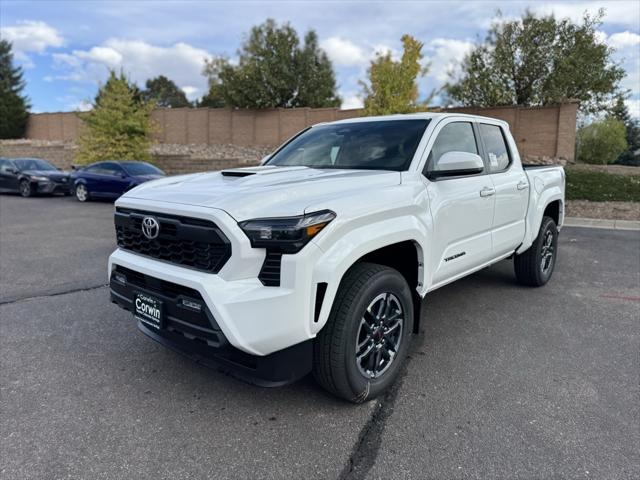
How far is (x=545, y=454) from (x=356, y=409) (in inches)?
42.5

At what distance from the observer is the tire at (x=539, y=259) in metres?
5.41

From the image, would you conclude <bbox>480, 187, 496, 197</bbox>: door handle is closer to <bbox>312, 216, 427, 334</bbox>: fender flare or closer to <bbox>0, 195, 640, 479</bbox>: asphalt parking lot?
<bbox>312, 216, 427, 334</bbox>: fender flare

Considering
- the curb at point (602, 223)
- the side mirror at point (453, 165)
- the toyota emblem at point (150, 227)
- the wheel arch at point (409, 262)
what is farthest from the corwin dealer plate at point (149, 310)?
the curb at point (602, 223)

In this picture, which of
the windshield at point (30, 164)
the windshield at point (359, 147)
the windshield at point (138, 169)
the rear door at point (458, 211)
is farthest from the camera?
the windshield at point (30, 164)

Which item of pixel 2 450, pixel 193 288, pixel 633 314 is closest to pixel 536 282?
pixel 633 314

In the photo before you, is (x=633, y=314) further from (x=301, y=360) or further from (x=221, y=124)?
(x=221, y=124)

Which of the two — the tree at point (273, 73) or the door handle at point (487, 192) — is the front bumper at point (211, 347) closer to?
the door handle at point (487, 192)

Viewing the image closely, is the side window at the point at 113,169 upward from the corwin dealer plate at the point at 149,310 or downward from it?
upward

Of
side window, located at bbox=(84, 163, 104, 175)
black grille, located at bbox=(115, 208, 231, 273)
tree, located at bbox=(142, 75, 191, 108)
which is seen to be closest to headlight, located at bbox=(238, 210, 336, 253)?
black grille, located at bbox=(115, 208, 231, 273)

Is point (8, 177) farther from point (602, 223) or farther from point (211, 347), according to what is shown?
point (602, 223)

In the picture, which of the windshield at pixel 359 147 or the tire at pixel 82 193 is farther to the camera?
the tire at pixel 82 193

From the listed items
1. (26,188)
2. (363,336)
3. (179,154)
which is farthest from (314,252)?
(179,154)

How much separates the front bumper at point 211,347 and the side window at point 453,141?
72.4 inches

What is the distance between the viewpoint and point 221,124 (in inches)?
1076
